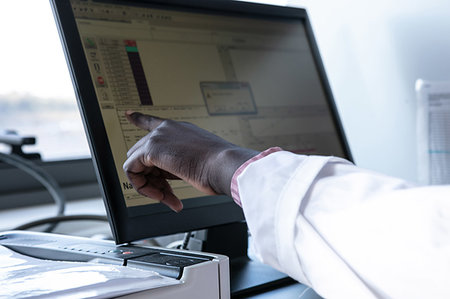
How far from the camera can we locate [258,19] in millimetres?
869

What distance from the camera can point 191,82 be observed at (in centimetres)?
74

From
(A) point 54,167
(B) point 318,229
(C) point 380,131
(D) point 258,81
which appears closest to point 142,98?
(D) point 258,81

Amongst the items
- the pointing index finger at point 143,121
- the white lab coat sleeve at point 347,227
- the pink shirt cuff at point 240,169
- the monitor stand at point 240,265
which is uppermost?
the pointing index finger at point 143,121

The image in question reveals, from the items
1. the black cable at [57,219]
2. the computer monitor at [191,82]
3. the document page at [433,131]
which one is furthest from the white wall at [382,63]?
the black cable at [57,219]

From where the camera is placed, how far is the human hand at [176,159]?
1.92 ft

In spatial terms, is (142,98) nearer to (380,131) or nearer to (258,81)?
(258,81)

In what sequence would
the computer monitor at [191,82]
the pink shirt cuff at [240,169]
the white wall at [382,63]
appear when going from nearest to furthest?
the pink shirt cuff at [240,169], the computer monitor at [191,82], the white wall at [382,63]

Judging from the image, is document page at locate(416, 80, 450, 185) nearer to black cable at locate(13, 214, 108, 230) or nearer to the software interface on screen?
the software interface on screen

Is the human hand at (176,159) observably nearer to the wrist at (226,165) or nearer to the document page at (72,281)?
the wrist at (226,165)

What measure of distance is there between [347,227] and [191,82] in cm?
38

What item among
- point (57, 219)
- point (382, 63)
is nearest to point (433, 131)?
point (382, 63)

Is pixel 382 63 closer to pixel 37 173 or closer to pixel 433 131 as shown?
pixel 433 131

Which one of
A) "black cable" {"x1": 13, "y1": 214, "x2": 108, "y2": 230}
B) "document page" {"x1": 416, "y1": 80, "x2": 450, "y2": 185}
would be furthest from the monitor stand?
"document page" {"x1": 416, "y1": 80, "x2": 450, "y2": 185}

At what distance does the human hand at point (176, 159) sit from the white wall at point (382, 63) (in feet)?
1.87
